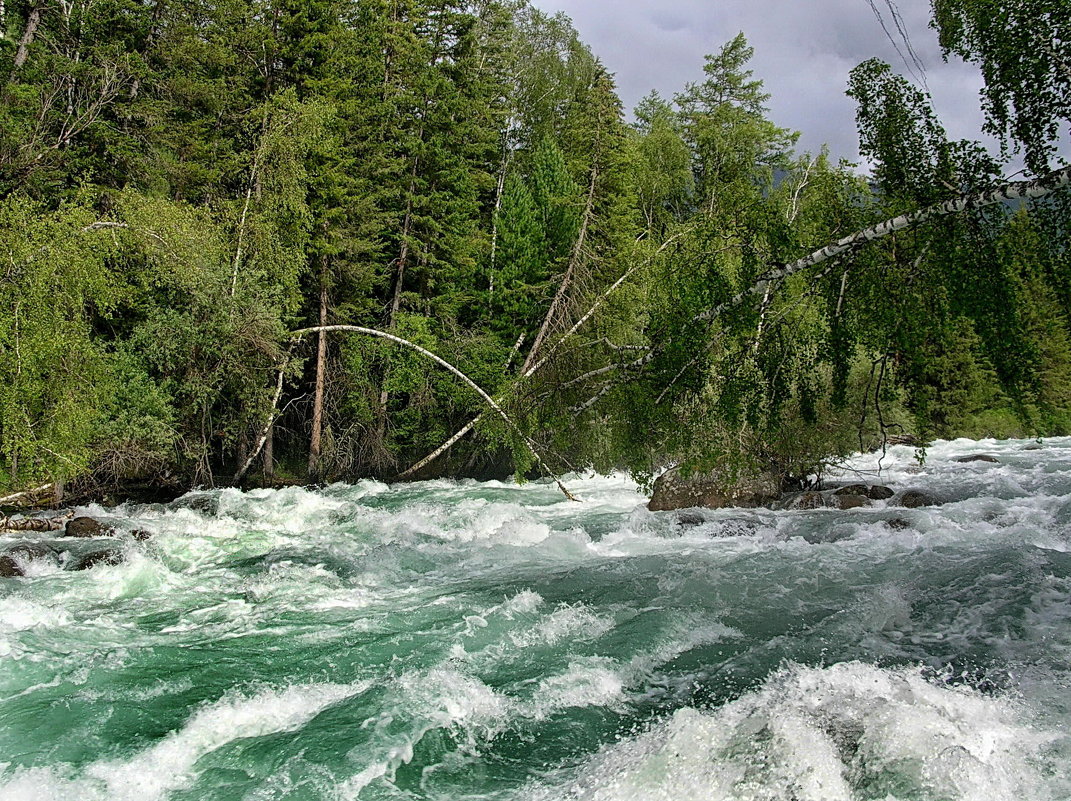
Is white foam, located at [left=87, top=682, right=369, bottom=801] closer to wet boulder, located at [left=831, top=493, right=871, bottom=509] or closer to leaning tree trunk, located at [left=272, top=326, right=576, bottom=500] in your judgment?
leaning tree trunk, located at [left=272, top=326, right=576, bottom=500]

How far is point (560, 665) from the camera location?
629 cm

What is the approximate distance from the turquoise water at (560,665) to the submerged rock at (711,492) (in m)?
1.70

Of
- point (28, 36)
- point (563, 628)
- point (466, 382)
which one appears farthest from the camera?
point (466, 382)

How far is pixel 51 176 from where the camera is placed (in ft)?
46.0

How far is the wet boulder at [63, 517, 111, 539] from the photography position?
11.1m

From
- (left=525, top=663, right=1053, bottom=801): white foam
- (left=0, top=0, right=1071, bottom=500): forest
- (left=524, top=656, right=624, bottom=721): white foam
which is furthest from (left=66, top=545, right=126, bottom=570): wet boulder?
(left=525, top=663, right=1053, bottom=801): white foam

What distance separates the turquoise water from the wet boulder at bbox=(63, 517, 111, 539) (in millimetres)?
873

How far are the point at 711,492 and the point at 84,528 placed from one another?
1002 cm

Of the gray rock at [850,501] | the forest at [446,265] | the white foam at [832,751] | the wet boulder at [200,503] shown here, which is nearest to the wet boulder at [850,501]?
the gray rock at [850,501]

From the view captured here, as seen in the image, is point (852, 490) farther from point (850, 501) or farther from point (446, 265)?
point (446, 265)

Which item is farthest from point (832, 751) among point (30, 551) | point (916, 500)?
point (30, 551)

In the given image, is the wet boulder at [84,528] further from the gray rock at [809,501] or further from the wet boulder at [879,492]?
the wet boulder at [879,492]

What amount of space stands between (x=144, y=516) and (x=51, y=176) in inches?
263

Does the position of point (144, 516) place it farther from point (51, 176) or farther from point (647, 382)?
point (647, 382)
